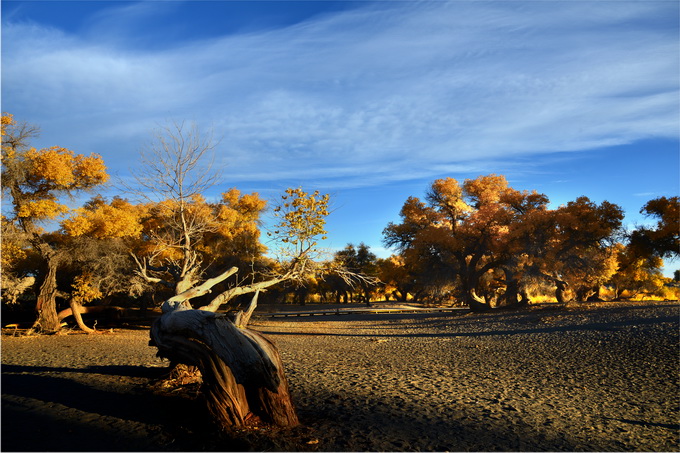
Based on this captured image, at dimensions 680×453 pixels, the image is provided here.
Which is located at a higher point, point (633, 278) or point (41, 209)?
point (41, 209)

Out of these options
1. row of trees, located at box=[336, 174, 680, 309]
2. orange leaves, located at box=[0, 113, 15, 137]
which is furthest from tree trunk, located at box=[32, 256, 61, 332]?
row of trees, located at box=[336, 174, 680, 309]

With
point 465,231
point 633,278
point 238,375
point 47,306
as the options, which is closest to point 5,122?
point 47,306

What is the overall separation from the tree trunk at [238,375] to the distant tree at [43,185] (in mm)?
14867

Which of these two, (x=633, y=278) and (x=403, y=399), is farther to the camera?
(x=633, y=278)

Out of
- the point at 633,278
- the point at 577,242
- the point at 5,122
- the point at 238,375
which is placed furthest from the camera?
the point at 633,278

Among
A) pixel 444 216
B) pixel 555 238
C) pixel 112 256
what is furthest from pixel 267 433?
pixel 444 216

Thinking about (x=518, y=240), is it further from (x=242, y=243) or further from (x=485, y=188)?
(x=242, y=243)

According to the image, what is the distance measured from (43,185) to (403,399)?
17674 mm

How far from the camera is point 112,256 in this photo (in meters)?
19.0

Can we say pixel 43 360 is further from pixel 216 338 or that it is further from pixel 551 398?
pixel 551 398

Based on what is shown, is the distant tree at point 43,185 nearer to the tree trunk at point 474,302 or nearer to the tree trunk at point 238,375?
the tree trunk at point 238,375

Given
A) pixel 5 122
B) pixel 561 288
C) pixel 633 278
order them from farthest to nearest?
pixel 633 278 < pixel 561 288 < pixel 5 122

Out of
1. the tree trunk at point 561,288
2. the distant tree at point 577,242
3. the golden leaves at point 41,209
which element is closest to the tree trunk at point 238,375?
the golden leaves at point 41,209

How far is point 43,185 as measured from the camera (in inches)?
715
